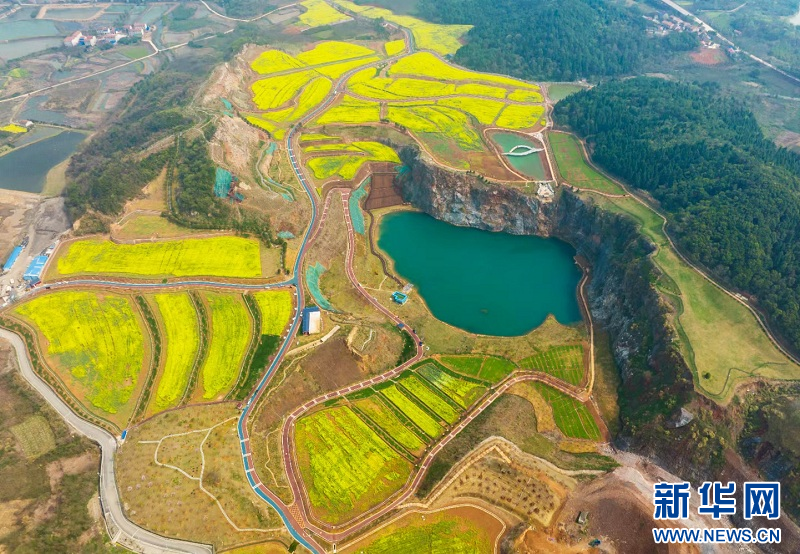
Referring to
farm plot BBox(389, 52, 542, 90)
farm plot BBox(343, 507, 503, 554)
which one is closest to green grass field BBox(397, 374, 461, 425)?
farm plot BBox(343, 507, 503, 554)

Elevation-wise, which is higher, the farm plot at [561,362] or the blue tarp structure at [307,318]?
the blue tarp structure at [307,318]

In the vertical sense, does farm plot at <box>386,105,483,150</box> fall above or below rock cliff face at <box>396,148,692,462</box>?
above

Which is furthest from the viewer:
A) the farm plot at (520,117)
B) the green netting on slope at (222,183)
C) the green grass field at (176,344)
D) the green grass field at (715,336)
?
the farm plot at (520,117)

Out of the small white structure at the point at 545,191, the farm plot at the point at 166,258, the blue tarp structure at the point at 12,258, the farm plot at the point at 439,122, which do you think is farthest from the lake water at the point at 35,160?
the small white structure at the point at 545,191

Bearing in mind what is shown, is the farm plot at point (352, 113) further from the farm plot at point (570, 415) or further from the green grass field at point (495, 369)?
the farm plot at point (570, 415)

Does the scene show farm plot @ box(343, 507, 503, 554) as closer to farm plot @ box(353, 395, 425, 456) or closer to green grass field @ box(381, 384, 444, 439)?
farm plot @ box(353, 395, 425, 456)

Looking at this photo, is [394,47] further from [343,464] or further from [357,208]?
[343,464]

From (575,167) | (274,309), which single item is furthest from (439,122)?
(274,309)
